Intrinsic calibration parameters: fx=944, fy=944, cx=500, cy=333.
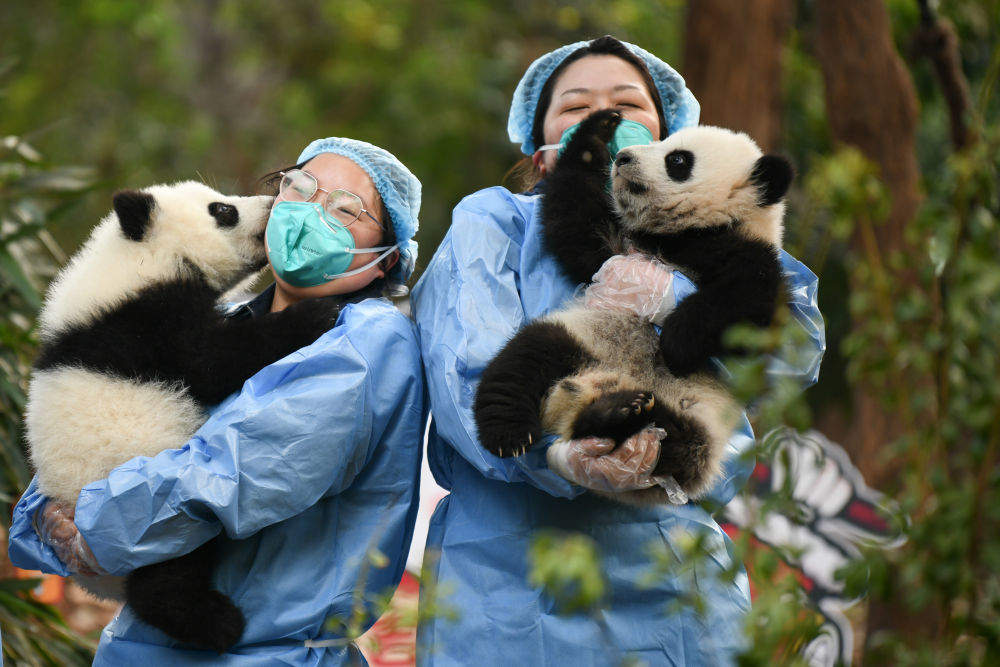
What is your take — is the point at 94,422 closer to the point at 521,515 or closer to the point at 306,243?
the point at 306,243

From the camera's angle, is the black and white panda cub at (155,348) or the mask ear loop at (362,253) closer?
the black and white panda cub at (155,348)

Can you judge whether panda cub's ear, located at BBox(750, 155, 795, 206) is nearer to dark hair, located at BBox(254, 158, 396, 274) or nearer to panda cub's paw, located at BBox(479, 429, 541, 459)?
panda cub's paw, located at BBox(479, 429, 541, 459)

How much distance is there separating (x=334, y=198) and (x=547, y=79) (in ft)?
2.65

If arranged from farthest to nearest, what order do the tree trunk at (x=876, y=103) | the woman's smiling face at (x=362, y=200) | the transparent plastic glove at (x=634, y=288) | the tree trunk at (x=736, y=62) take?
the tree trunk at (x=736, y=62)
the tree trunk at (x=876, y=103)
the woman's smiling face at (x=362, y=200)
the transparent plastic glove at (x=634, y=288)

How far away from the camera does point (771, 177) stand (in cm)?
247

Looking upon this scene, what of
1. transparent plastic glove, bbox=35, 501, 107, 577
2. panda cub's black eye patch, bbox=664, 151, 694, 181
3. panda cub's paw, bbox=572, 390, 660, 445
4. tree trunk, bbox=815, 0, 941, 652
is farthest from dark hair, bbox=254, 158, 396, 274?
tree trunk, bbox=815, 0, 941, 652

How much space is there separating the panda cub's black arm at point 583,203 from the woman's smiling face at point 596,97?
157mm

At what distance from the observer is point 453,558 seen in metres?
2.38

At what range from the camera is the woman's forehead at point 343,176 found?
2.77 metres

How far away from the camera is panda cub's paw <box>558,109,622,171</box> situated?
2.59 m

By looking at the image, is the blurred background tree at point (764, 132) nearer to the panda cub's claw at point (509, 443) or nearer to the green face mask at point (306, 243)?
the green face mask at point (306, 243)

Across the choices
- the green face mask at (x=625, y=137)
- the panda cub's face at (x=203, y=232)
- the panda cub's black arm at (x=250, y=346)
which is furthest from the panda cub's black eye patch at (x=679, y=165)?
the panda cub's face at (x=203, y=232)

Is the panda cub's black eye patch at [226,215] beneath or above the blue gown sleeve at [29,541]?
above

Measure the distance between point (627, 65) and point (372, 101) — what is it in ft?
40.4
